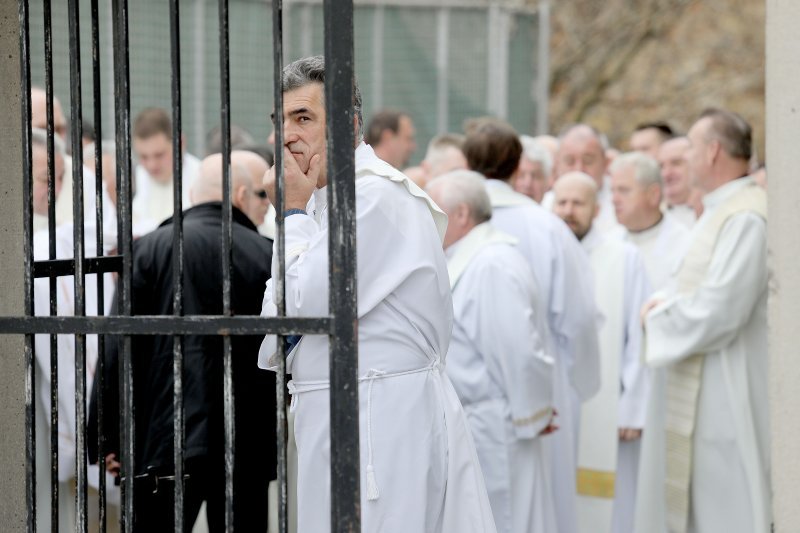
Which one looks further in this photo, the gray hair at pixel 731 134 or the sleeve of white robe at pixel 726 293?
the gray hair at pixel 731 134

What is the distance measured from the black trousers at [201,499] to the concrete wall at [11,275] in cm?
160

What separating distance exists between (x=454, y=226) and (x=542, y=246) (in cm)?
100

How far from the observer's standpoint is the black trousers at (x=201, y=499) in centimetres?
548

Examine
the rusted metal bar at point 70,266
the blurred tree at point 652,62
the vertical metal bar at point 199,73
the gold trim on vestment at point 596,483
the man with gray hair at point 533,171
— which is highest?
the blurred tree at point 652,62

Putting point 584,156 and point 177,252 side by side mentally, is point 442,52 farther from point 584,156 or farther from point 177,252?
point 177,252

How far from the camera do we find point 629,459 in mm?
8180

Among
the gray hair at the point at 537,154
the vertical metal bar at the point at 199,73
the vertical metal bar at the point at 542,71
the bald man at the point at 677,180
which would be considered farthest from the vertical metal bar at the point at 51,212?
the vertical metal bar at the point at 542,71

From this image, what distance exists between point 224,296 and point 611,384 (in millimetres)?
5141

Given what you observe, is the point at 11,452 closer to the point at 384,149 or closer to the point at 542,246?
the point at 542,246

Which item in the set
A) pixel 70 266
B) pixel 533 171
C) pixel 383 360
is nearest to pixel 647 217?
pixel 533 171

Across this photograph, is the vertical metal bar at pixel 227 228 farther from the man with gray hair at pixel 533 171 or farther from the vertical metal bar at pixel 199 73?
the vertical metal bar at pixel 199 73

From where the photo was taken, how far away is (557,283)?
7188 mm

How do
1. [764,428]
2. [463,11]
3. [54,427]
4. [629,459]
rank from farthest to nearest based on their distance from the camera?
[463,11]
[629,459]
[764,428]
[54,427]

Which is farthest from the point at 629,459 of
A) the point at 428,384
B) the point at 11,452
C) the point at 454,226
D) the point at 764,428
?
the point at 11,452
